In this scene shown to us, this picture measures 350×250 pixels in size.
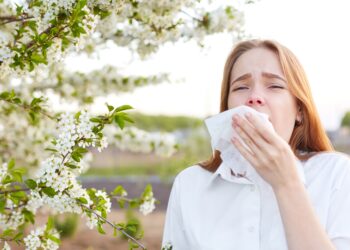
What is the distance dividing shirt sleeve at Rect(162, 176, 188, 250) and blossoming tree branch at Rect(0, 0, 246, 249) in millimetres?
121

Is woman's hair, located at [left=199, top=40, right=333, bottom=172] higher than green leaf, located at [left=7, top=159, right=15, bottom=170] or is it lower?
higher

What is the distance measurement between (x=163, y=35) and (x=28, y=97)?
1642 mm

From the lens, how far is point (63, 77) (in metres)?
3.89

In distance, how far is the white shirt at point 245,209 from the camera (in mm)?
1731

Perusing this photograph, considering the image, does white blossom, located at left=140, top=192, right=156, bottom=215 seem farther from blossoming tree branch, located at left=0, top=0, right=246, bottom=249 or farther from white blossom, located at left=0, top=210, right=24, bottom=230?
white blossom, located at left=0, top=210, right=24, bottom=230

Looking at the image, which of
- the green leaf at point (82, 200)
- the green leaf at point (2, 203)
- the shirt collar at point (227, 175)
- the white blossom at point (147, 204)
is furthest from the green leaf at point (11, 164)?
the shirt collar at point (227, 175)

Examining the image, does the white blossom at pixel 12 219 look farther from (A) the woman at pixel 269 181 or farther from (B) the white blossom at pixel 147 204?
(A) the woman at pixel 269 181

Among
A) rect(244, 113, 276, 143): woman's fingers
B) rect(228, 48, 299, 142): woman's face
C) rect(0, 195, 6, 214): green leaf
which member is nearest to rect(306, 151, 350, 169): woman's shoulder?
rect(228, 48, 299, 142): woman's face

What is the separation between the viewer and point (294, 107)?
73.9 inches

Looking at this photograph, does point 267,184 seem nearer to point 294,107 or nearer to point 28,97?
point 294,107

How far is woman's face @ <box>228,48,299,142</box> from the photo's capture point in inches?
70.6

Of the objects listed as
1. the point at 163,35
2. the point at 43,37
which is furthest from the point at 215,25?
the point at 43,37

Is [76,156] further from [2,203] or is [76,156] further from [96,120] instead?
[2,203]

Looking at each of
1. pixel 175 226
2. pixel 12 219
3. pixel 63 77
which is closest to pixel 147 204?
pixel 175 226
